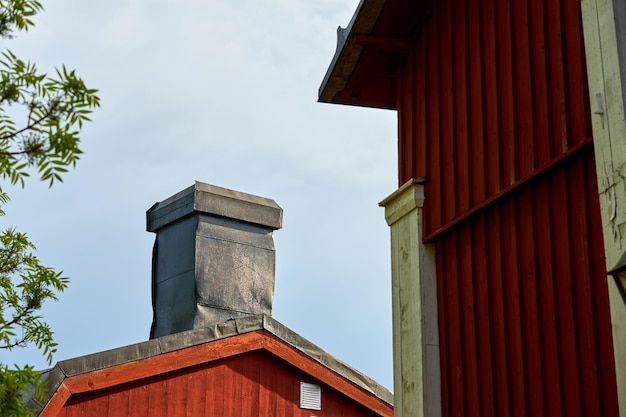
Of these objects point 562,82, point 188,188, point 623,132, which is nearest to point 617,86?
point 623,132

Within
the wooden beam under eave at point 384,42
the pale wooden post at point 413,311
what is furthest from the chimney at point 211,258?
the wooden beam under eave at point 384,42

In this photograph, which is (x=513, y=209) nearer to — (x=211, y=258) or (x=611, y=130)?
(x=611, y=130)

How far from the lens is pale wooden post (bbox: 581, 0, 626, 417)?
4984mm

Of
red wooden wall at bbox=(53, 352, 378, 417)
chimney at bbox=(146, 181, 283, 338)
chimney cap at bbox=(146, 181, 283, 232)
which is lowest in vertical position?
red wooden wall at bbox=(53, 352, 378, 417)

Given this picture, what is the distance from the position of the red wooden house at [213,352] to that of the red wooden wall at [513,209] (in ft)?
13.7

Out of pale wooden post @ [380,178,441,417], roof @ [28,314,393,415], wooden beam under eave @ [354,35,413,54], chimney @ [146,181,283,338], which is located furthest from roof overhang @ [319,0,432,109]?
chimney @ [146,181,283,338]

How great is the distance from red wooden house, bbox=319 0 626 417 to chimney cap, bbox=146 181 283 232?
5076mm

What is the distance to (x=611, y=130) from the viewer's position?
520 cm

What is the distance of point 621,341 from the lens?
4.93 meters

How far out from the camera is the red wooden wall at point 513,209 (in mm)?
5527

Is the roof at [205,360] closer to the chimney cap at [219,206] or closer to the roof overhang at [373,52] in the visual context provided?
the chimney cap at [219,206]

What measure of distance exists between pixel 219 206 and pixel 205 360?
3.05 m

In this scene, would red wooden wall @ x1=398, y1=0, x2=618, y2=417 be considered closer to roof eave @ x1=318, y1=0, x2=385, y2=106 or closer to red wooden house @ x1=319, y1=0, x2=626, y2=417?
red wooden house @ x1=319, y1=0, x2=626, y2=417

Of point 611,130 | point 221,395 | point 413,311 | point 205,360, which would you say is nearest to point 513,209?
point 611,130
